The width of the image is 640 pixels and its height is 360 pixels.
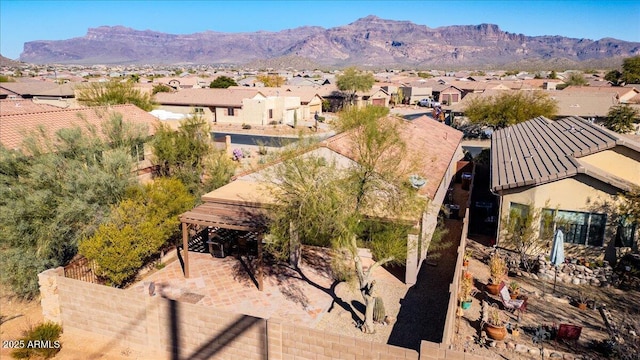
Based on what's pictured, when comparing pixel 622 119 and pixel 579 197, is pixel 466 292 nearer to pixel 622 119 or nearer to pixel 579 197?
pixel 579 197

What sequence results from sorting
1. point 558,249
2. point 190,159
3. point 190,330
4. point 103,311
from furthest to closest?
point 190,159 → point 558,249 → point 103,311 → point 190,330

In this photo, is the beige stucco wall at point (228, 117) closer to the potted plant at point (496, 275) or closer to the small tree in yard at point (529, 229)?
the small tree in yard at point (529, 229)

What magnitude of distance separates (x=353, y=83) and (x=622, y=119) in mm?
38363

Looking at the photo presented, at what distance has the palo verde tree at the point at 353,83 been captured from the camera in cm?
7269

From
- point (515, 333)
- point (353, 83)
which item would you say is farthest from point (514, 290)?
point (353, 83)

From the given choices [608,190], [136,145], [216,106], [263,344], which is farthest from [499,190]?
[216,106]

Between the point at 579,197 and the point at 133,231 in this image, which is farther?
the point at 579,197

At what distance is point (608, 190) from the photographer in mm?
18250

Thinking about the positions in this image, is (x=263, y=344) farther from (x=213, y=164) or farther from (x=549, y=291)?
(x=213, y=164)

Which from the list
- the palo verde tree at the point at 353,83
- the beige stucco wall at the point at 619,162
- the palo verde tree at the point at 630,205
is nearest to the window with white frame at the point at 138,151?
the beige stucco wall at the point at 619,162

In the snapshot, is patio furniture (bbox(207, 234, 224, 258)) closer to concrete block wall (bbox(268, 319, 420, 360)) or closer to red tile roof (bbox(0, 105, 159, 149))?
red tile roof (bbox(0, 105, 159, 149))

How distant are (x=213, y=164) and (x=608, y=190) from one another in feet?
56.3

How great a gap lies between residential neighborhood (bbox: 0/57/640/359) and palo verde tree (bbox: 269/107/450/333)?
0.22ft

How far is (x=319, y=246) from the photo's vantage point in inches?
781
